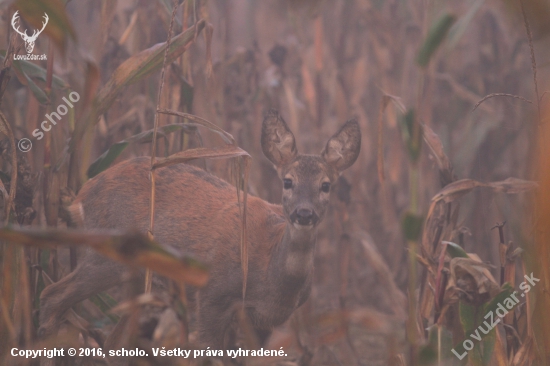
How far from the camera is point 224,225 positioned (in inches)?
144

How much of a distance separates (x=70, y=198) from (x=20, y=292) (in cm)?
79

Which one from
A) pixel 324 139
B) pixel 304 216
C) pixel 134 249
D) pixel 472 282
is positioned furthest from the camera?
pixel 324 139

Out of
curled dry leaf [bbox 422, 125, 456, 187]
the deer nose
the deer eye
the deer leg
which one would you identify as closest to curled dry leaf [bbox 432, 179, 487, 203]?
curled dry leaf [bbox 422, 125, 456, 187]

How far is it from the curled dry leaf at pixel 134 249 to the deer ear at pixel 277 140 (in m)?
2.23

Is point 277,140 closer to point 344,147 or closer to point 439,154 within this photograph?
point 344,147

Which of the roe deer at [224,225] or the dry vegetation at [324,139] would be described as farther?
the roe deer at [224,225]

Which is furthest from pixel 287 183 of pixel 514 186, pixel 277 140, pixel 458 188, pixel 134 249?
pixel 134 249

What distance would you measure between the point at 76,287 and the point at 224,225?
3.01 ft

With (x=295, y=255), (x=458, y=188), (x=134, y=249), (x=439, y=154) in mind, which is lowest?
(x=295, y=255)

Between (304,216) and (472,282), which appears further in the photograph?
(304,216)

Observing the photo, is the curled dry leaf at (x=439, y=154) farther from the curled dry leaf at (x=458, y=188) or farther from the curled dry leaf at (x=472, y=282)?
the curled dry leaf at (x=472, y=282)

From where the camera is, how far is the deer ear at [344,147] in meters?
3.63

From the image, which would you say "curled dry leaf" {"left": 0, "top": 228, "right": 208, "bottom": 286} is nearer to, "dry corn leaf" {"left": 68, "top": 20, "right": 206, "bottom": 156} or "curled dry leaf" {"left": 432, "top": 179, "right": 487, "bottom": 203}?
"dry corn leaf" {"left": 68, "top": 20, "right": 206, "bottom": 156}

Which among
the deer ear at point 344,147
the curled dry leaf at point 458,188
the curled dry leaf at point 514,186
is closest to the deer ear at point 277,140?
the deer ear at point 344,147
